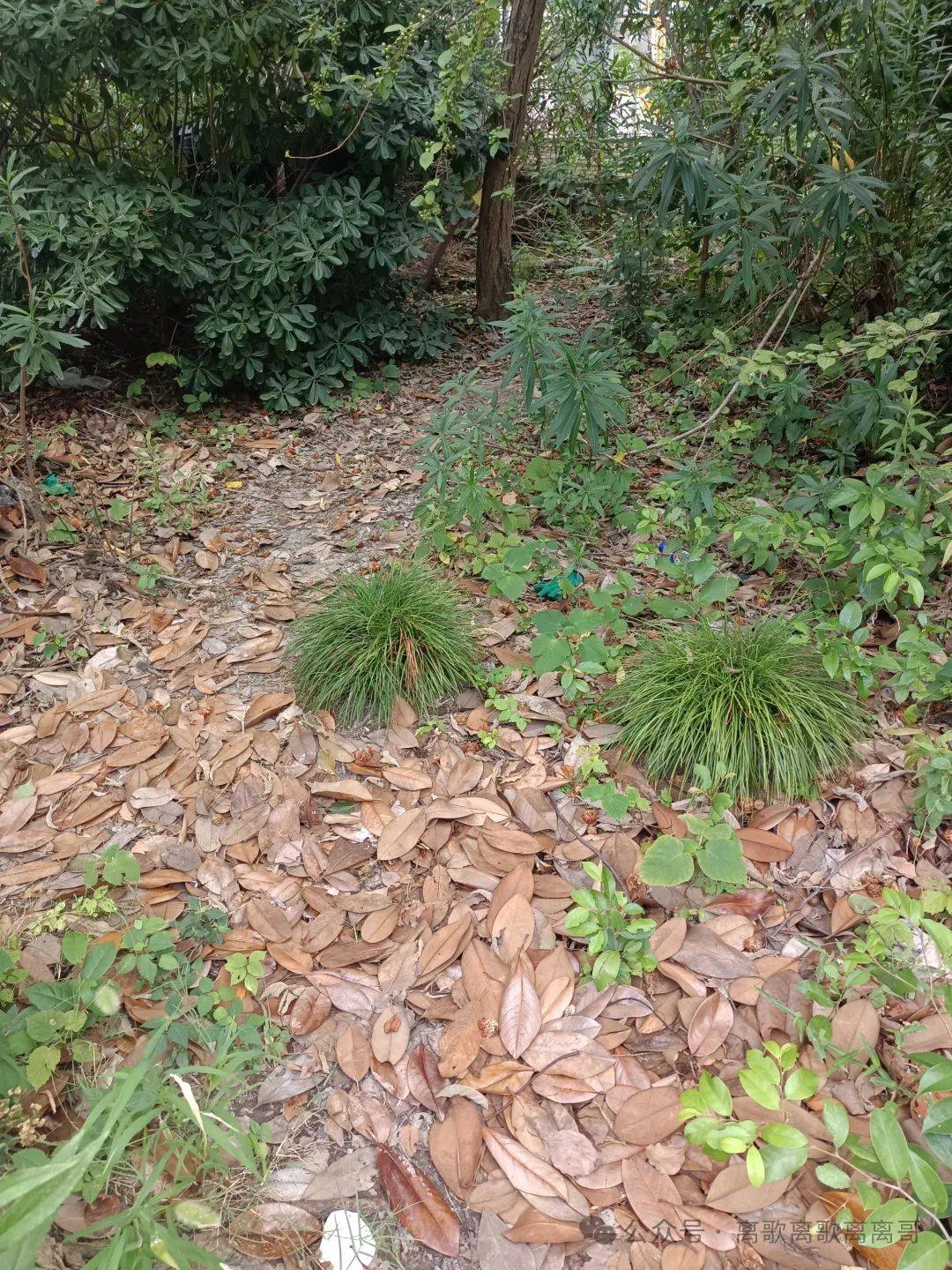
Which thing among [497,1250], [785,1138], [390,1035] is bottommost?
[497,1250]

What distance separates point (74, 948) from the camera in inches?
74.4

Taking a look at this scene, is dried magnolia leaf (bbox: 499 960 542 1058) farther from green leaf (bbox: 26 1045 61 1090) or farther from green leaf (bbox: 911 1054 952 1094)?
green leaf (bbox: 26 1045 61 1090)

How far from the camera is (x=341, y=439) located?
173 inches

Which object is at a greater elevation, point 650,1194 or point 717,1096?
point 717,1096

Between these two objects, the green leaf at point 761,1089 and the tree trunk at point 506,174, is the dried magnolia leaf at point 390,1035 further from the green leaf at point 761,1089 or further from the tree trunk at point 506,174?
the tree trunk at point 506,174

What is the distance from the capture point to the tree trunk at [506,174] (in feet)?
15.4

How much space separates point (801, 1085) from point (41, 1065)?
1.41 metres

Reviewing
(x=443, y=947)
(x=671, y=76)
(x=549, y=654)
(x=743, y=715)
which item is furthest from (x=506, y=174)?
(x=443, y=947)

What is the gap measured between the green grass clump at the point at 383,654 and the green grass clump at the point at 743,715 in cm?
53

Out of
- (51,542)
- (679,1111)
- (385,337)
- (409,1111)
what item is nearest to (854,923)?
(679,1111)

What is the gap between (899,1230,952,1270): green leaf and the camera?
4.16 ft

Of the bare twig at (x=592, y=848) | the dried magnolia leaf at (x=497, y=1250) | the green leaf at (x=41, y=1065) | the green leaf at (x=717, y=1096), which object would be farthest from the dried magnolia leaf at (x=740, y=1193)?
the green leaf at (x=41, y=1065)

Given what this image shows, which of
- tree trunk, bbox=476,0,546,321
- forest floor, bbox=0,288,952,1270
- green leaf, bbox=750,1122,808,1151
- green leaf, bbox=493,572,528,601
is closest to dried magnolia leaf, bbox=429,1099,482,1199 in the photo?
forest floor, bbox=0,288,952,1270

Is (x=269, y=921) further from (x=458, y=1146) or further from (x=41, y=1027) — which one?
(x=458, y=1146)
